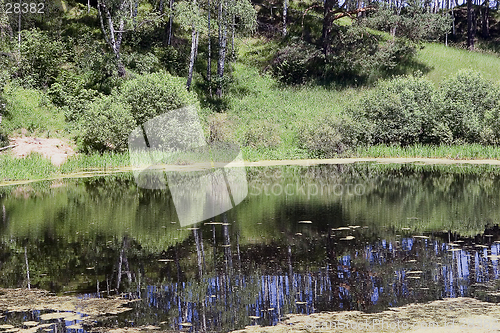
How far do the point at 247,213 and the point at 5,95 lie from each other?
2135 centimetres

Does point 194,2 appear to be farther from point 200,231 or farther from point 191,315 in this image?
point 191,315

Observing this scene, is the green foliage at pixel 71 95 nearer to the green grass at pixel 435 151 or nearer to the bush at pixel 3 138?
the bush at pixel 3 138

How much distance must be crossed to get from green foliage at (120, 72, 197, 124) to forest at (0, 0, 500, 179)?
0.25 ft

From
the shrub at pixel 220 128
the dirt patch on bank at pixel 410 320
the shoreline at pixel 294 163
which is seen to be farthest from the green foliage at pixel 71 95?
the dirt patch on bank at pixel 410 320

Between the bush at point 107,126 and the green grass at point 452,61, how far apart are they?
23331 mm

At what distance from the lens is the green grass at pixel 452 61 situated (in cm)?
4159

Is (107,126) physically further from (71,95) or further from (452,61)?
(452,61)

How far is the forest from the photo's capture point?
3044 cm

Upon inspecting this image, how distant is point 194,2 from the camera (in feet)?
115

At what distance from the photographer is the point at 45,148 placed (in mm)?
28172

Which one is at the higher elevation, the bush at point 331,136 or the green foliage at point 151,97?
the green foliage at point 151,97

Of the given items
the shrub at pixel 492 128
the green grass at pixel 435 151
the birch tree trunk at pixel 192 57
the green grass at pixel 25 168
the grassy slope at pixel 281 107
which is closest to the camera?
the green grass at pixel 25 168

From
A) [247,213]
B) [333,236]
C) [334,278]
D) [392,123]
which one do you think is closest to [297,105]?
[392,123]

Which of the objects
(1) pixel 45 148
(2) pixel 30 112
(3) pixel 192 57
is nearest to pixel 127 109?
(1) pixel 45 148
